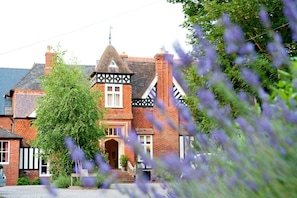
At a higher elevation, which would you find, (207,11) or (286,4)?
(207,11)

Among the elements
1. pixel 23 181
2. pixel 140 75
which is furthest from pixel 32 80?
pixel 23 181

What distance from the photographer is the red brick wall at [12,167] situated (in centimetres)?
2866

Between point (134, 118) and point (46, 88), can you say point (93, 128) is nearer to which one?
point (46, 88)

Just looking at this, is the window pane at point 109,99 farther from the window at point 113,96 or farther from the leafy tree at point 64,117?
the leafy tree at point 64,117

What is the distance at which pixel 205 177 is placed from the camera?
85.8 inches

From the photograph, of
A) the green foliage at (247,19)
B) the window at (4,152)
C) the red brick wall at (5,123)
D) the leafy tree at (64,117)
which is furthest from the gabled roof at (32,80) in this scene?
the green foliage at (247,19)

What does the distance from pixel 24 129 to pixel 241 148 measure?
3027cm

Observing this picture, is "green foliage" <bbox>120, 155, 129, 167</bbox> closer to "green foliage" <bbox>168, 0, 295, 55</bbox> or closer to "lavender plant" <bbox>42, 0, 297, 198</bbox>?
"green foliage" <bbox>168, 0, 295, 55</bbox>

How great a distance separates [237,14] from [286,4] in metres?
12.8

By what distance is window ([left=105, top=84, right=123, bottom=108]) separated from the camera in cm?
2927

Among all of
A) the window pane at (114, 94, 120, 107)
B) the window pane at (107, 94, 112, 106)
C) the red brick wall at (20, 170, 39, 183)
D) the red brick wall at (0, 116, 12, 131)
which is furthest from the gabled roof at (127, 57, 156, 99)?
the red brick wall at (0, 116, 12, 131)

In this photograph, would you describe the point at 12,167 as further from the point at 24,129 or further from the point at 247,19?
the point at 247,19

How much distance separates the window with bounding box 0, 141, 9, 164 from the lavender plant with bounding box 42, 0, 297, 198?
2813 centimetres

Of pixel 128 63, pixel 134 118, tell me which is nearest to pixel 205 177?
pixel 134 118
